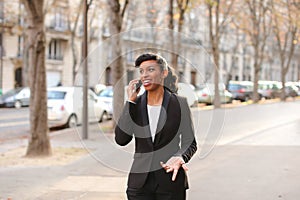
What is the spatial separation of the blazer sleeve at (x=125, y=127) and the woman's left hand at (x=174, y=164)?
31 centimetres

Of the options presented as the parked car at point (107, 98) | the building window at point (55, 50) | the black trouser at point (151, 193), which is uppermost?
the building window at point (55, 50)

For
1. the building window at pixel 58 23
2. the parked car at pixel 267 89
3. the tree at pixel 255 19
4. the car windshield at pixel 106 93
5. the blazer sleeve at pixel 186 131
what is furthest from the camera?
the parked car at pixel 267 89

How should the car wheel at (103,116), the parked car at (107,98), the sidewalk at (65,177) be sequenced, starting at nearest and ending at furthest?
1. the parked car at (107,98)
2. the car wheel at (103,116)
3. the sidewalk at (65,177)

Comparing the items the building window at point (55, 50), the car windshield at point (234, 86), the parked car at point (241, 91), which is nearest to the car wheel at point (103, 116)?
the parked car at point (241, 91)

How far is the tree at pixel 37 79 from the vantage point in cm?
994

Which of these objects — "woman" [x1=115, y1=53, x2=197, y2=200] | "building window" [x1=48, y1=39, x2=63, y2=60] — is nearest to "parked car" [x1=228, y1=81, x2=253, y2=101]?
"building window" [x1=48, y1=39, x2=63, y2=60]

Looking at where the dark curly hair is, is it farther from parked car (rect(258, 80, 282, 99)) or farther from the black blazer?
parked car (rect(258, 80, 282, 99))

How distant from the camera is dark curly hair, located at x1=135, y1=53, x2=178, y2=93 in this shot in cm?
329

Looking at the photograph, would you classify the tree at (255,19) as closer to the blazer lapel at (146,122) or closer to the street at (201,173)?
the street at (201,173)

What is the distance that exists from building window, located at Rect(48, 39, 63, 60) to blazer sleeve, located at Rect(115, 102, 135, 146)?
45.5 meters

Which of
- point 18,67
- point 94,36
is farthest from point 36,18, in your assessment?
point 18,67

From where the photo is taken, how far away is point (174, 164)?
3.28 m

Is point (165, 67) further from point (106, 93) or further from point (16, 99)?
point (16, 99)

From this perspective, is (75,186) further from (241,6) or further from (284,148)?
(241,6)
